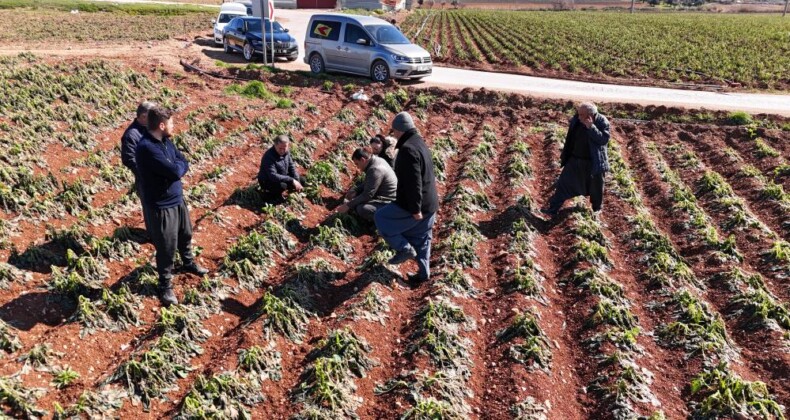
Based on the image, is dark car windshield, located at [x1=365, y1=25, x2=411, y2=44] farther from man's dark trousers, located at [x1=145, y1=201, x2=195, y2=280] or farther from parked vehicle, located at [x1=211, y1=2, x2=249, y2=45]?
man's dark trousers, located at [x1=145, y1=201, x2=195, y2=280]

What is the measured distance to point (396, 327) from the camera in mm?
6152

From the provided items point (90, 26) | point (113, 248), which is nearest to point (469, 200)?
point (113, 248)

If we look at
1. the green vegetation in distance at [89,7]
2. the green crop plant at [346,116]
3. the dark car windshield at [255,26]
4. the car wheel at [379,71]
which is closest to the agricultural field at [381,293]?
the green crop plant at [346,116]

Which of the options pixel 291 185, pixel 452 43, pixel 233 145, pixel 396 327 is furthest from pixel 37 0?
pixel 396 327

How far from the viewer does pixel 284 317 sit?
5832 mm

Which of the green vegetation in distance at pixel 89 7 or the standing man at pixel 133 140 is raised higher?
the green vegetation in distance at pixel 89 7

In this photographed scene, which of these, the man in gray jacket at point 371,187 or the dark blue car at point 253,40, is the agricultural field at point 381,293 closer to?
the man in gray jacket at point 371,187

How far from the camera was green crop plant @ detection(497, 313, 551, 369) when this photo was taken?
18.2ft

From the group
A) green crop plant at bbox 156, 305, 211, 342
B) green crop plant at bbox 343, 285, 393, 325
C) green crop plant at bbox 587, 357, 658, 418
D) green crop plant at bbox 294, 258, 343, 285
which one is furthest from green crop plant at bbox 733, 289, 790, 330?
green crop plant at bbox 156, 305, 211, 342

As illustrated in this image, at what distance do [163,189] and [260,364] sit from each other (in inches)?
86.5

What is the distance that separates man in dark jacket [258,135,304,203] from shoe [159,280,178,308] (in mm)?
2804

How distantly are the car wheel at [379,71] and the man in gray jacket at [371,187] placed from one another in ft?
35.3

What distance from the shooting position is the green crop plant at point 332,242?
760 cm

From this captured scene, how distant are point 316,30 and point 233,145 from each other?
998cm
